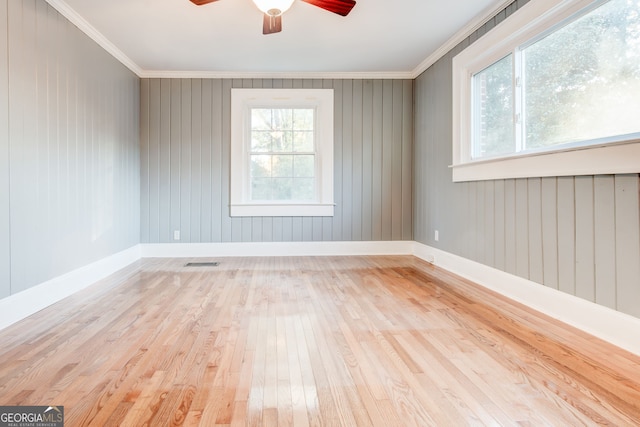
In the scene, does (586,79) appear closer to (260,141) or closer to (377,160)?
(377,160)

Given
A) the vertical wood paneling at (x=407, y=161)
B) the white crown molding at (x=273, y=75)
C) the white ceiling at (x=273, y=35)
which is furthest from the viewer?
the vertical wood paneling at (x=407, y=161)

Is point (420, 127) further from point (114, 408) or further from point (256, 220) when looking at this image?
point (114, 408)

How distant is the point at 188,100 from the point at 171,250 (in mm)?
2058

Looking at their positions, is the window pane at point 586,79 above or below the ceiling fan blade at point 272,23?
below

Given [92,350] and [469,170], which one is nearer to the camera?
[92,350]

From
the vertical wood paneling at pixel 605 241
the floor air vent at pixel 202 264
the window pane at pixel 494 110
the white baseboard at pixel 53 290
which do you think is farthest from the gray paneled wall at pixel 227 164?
the vertical wood paneling at pixel 605 241

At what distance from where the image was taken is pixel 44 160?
8.71 feet

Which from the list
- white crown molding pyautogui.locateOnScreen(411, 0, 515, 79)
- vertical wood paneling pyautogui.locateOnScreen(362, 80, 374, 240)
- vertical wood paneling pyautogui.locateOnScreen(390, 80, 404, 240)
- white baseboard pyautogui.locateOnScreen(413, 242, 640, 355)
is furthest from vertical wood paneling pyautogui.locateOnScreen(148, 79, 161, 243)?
white baseboard pyautogui.locateOnScreen(413, 242, 640, 355)

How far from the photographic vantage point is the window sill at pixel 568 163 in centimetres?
184

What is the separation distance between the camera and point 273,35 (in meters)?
3.53

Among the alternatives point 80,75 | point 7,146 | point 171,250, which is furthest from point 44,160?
point 171,250

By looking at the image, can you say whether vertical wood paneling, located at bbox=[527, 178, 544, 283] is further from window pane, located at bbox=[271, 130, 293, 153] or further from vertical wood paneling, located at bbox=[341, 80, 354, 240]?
window pane, located at bbox=[271, 130, 293, 153]

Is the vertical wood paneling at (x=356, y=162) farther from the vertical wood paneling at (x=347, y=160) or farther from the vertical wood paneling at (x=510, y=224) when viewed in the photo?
the vertical wood paneling at (x=510, y=224)

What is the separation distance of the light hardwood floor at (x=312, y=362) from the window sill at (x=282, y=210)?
1894mm
